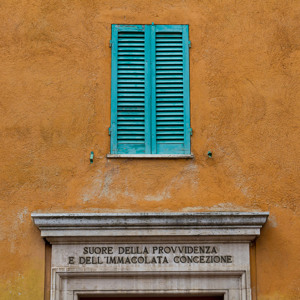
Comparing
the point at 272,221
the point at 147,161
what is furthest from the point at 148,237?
the point at 272,221

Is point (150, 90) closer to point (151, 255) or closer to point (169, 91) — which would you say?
point (169, 91)

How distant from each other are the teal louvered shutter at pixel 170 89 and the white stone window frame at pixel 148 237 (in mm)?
1066

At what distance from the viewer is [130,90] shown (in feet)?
33.0

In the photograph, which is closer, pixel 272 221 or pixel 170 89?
pixel 272 221

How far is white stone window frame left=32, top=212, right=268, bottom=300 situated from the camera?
9398mm

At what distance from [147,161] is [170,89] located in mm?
1078

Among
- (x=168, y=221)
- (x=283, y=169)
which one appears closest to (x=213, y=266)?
(x=168, y=221)

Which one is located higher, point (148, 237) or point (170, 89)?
point (170, 89)

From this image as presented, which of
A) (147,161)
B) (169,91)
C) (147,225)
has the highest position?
(169,91)

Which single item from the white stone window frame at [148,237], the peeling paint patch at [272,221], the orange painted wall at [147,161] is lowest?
the white stone window frame at [148,237]

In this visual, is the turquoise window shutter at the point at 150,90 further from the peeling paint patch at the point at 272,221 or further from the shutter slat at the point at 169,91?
the peeling paint patch at the point at 272,221

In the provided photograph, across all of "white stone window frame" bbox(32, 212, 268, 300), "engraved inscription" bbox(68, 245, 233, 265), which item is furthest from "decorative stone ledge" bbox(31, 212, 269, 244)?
"engraved inscription" bbox(68, 245, 233, 265)

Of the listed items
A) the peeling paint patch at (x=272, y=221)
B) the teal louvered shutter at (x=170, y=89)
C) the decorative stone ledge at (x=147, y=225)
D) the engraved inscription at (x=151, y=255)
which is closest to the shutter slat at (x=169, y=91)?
the teal louvered shutter at (x=170, y=89)

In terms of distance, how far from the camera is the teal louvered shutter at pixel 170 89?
9930 millimetres
